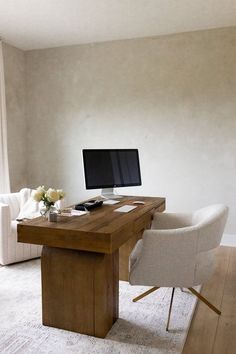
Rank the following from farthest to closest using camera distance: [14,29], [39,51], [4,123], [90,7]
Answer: [39,51]
[4,123]
[14,29]
[90,7]

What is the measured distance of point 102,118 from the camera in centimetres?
441

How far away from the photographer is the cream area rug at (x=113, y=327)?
198 centimetres

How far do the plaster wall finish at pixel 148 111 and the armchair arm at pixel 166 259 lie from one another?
6.92 feet

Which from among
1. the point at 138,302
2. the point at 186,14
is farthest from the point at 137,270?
the point at 186,14

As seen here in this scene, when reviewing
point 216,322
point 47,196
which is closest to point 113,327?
point 216,322

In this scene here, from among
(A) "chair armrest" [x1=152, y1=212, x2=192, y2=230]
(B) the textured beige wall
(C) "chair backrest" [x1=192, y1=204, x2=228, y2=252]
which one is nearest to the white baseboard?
(A) "chair armrest" [x1=152, y1=212, x2=192, y2=230]

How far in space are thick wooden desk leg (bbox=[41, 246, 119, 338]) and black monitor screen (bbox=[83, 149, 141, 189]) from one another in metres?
0.88

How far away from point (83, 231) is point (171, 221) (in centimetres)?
108

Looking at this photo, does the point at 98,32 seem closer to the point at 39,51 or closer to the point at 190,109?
the point at 39,51

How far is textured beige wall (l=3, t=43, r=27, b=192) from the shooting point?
444 cm

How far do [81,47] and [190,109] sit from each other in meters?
1.77

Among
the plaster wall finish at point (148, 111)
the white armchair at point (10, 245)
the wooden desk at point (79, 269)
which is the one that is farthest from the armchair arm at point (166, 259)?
the plaster wall finish at point (148, 111)

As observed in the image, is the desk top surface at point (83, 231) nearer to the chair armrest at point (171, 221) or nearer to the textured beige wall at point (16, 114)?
the chair armrest at point (171, 221)

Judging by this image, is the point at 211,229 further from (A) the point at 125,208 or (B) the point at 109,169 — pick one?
(B) the point at 109,169
